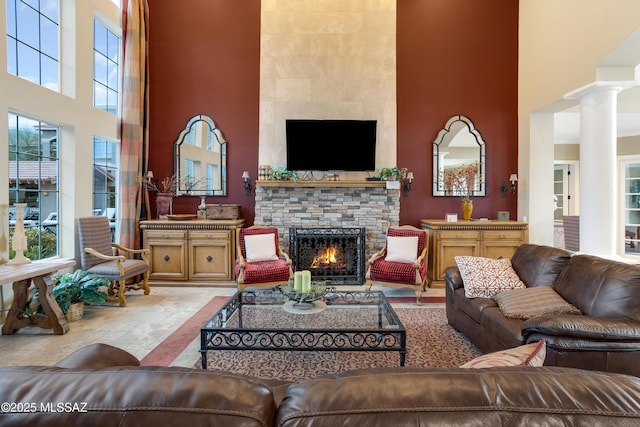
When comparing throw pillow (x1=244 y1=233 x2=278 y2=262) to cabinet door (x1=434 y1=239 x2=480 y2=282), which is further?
Answer: cabinet door (x1=434 y1=239 x2=480 y2=282)

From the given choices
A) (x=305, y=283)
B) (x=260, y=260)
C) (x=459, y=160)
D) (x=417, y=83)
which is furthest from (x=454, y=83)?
(x=305, y=283)

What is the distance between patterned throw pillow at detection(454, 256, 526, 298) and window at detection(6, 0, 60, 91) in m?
5.06

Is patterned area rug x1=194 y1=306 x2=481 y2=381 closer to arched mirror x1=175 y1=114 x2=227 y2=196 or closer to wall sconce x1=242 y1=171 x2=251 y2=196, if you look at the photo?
wall sconce x1=242 y1=171 x2=251 y2=196

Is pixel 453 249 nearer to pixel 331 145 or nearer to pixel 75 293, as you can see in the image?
pixel 331 145

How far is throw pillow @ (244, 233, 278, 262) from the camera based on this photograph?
4.80 metres

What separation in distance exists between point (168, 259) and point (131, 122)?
2.20 meters

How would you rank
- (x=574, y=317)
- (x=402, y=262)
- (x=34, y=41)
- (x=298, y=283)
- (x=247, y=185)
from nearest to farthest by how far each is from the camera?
1. (x=574, y=317)
2. (x=298, y=283)
3. (x=34, y=41)
4. (x=402, y=262)
5. (x=247, y=185)

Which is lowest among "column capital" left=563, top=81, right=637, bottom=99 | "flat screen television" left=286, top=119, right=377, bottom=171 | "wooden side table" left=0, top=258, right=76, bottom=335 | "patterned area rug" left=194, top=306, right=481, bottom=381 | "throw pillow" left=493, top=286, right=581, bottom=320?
"patterned area rug" left=194, top=306, right=481, bottom=381

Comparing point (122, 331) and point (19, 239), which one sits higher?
point (19, 239)

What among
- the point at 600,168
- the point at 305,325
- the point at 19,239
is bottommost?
the point at 305,325

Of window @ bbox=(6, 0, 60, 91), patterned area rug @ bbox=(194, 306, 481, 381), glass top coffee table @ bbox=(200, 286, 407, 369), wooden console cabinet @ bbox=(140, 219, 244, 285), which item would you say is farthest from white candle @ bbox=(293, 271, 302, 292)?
window @ bbox=(6, 0, 60, 91)

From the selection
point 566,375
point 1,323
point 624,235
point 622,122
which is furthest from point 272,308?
point 624,235

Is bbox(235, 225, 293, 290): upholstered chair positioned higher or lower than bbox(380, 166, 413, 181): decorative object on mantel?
lower

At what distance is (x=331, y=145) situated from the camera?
5.50m
